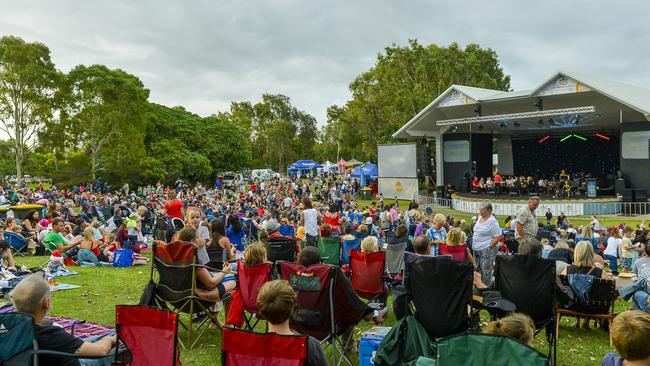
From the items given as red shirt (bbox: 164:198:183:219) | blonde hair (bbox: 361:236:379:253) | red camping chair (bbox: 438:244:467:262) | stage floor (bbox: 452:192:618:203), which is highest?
red shirt (bbox: 164:198:183:219)

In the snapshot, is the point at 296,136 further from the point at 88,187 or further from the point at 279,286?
the point at 279,286

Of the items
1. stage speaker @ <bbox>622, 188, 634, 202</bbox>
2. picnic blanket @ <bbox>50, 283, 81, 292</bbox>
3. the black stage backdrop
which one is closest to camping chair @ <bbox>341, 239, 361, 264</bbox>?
picnic blanket @ <bbox>50, 283, 81, 292</bbox>

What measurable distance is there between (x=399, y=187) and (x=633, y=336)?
27.1m

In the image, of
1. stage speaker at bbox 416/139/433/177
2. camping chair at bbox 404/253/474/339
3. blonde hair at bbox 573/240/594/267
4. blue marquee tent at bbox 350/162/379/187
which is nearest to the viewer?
camping chair at bbox 404/253/474/339

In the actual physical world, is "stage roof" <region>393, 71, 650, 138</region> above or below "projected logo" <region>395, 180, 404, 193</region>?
above

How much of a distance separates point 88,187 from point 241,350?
99.3ft

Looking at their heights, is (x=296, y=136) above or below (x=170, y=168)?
above

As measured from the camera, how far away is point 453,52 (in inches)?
1385

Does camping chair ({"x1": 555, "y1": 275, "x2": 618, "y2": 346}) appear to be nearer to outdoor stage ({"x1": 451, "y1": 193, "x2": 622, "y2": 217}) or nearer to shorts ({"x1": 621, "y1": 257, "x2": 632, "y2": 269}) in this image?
shorts ({"x1": 621, "y1": 257, "x2": 632, "y2": 269})

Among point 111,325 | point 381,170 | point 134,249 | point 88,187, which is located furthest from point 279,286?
point 88,187

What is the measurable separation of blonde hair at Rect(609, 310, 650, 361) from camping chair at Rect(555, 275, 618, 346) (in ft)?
8.91

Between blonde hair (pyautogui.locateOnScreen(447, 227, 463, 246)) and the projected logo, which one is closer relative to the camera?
blonde hair (pyautogui.locateOnScreen(447, 227, 463, 246))

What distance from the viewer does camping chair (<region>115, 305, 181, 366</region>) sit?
10.3ft

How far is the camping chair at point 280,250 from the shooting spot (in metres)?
6.60
